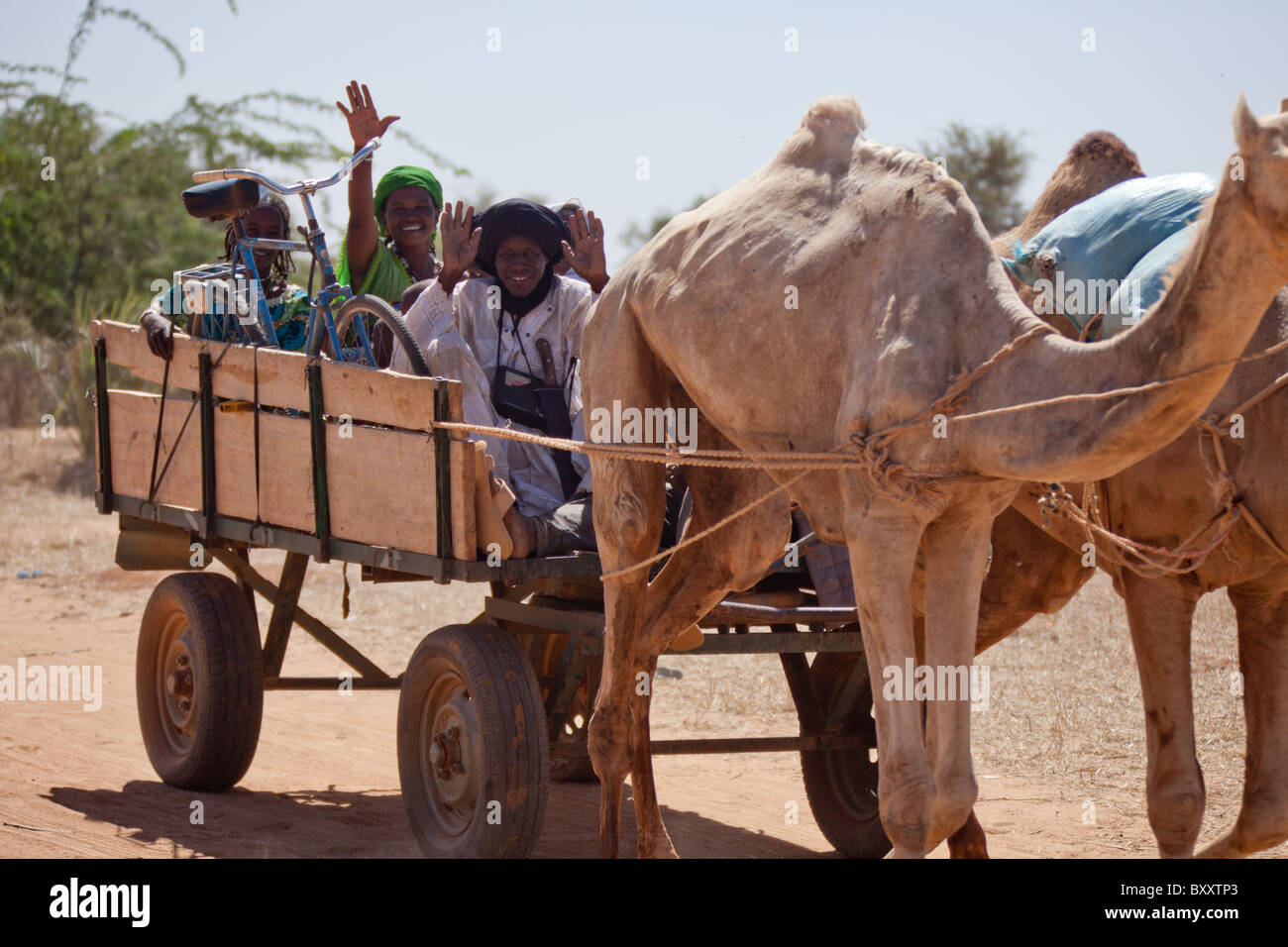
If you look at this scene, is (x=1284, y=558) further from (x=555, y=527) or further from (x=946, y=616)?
(x=555, y=527)

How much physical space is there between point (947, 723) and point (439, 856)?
2244mm

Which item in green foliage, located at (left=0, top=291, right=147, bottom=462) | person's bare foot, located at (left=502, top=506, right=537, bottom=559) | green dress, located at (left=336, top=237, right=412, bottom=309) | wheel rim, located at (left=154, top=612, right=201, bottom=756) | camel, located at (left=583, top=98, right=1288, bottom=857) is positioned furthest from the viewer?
green foliage, located at (left=0, top=291, right=147, bottom=462)

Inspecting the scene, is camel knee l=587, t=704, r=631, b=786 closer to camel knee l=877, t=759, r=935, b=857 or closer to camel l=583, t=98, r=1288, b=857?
camel l=583, t=98, r=1288, b=857

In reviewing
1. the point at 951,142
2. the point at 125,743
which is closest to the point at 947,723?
the point at 125,743

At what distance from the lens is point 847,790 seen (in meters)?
6.25

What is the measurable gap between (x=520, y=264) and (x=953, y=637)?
10.4ft

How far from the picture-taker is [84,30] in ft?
77.2

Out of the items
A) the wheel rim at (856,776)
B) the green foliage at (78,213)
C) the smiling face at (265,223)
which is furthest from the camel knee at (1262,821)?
the green foliage at (78,213)

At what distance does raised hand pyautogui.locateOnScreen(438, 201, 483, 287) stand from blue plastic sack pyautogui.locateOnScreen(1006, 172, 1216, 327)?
104 inches

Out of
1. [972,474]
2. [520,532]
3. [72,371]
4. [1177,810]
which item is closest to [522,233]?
[520,532]

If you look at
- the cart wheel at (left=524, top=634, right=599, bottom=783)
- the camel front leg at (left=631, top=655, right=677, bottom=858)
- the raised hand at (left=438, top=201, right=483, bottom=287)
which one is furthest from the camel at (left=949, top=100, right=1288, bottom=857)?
the raised hand at (left=438, top=201, right=483, bottom=287)

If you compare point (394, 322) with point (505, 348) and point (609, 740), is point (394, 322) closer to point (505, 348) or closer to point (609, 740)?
point (505, 348)

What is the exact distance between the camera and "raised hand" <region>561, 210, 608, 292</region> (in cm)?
670
